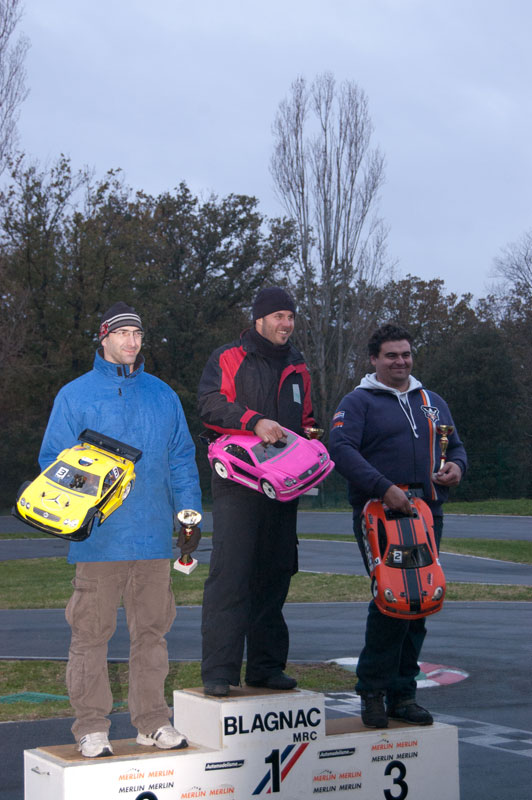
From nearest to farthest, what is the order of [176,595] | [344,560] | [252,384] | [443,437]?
1. [252,384]
2. [443,437]
3. [176,595]
4. [344,560]

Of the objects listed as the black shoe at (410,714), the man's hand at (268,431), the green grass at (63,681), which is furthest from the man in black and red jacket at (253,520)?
the green grass at (63,681)

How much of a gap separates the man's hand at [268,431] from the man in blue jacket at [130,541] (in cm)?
40

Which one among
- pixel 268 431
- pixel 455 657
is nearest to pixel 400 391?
pixel 268 431

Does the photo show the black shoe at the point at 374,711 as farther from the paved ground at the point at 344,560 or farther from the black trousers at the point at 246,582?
the paved ground at the point at 344,560

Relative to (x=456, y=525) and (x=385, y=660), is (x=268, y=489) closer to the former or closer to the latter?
(x=385, y=660)

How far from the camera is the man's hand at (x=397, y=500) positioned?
16.2ft

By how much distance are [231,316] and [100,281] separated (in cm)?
1084

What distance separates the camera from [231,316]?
50.0 meters

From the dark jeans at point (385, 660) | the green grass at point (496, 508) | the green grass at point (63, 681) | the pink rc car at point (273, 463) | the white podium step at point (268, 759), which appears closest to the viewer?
the white podium step at point (268, 759)

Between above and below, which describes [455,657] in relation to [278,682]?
below

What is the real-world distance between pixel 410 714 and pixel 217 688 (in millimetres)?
975

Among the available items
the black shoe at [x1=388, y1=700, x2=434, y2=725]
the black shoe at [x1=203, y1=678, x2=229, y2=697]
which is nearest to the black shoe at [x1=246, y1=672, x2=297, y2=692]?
the black shoe at [x1=203, y1=678, x2=229, y2=697]

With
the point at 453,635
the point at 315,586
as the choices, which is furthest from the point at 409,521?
the point at 315,586

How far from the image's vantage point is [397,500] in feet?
16.2
